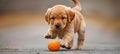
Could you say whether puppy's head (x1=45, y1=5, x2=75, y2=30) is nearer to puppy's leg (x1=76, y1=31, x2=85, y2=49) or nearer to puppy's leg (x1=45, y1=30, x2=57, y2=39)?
puppy's leg (x1=45, y1=30, x2=57, y2=39)

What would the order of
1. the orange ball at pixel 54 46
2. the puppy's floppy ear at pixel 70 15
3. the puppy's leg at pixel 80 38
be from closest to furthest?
the orange ball at pixel 54 46 < the puppy's floppy ear at pixel 70 15 < the puppy's leg at pixel 80 38

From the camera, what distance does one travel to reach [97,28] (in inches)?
188

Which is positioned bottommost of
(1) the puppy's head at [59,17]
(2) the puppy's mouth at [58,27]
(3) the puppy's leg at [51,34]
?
(3) the puppy's leg at [51,34]

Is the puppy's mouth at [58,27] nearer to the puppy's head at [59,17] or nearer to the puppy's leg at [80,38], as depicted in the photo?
the puppy's head at [59,17]

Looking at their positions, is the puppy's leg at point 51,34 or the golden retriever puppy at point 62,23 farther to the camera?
the puppy's leg at point 51,34

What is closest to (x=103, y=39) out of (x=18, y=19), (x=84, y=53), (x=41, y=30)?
(x=41, y=30)

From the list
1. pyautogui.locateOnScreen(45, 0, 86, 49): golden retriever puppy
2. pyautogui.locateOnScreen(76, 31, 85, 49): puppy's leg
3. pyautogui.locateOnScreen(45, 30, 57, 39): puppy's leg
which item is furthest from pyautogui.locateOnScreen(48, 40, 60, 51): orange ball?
pyautogui.locateOnScreen(76, 31, 85, 49): puppy's leg

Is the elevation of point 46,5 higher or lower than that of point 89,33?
higher

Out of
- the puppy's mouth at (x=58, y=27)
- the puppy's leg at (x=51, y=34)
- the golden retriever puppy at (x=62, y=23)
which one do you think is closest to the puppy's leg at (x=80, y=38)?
the golden retriever puppy at (x=62, y=23)

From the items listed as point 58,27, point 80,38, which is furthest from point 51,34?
point 80,38

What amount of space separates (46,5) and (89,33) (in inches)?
23.5

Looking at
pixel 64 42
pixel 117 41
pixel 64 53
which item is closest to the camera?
pixel 64 53

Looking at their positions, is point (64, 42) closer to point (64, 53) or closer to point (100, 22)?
point (64, 53)

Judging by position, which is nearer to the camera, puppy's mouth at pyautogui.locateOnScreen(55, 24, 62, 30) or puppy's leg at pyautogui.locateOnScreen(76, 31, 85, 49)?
puppy's mouth at pyautogui.locateOnScreen(55, 24, 62, 30)
